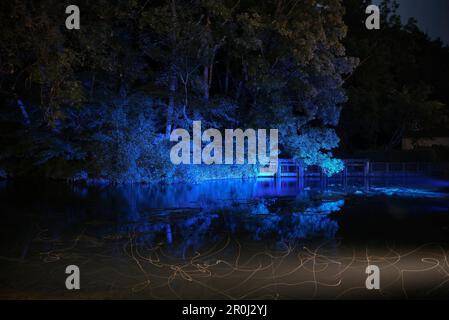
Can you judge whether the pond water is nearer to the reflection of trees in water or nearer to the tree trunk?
the reflection of trees in water

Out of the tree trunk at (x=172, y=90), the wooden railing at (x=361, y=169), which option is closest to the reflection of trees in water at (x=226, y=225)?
the tree trunk at (x=172, y=90)

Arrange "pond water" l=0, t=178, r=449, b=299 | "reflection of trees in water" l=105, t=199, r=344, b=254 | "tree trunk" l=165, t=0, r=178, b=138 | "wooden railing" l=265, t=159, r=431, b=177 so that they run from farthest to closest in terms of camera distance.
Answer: "wooden railing" l=265, t=159, r=431, b=177 < "tree trunk" l=165, t=0, r=178, b=138 < "reflection of trees in water" l=105, t=199, r=344, b=254 < "pond water" l=0, t=178, r=449, b=299

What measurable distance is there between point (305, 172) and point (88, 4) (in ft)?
43.8

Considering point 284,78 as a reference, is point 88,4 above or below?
above

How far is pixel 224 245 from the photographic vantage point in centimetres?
823

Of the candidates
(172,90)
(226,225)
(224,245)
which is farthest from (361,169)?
(224,245)

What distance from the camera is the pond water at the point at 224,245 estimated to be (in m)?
5.84

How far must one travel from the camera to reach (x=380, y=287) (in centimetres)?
584

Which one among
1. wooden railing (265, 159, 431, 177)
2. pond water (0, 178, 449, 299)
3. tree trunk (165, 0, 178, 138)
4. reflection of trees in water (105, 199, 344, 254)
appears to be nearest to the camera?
pond water (0, 178, 449, 299)

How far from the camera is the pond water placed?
5.84m

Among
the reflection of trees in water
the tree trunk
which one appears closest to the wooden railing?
the tree trunk

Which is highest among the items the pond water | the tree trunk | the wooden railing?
the tree trunk
